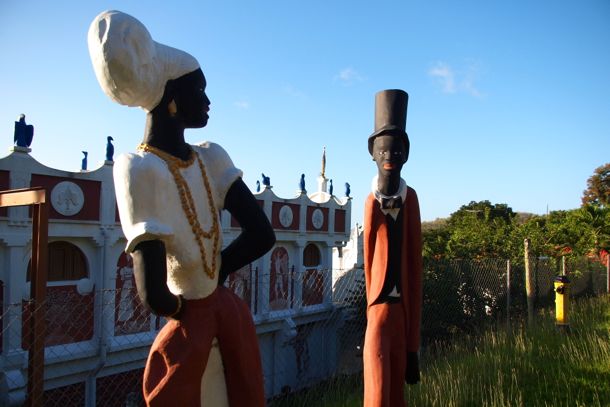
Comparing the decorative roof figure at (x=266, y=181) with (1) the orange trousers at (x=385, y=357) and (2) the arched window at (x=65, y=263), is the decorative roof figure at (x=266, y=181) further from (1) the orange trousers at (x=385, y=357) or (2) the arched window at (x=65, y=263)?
(1) the orange trousers at (x=385, y=357)

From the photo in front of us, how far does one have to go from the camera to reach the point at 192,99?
188cm

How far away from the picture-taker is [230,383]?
180 cm

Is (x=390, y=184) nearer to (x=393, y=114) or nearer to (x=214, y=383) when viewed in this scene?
(x=393, y=114)

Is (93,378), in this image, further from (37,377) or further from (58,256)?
(37,377)

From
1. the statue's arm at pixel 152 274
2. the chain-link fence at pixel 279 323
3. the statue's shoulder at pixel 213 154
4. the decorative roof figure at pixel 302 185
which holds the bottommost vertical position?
the chain-link fence at pixel 279 323

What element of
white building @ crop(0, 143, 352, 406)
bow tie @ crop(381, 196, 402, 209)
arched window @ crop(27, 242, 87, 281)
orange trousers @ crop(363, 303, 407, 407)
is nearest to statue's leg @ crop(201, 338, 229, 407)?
orange trousers @ crop(363, 303, 407, 407)

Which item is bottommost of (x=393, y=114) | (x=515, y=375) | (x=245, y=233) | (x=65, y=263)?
(x=515, y=375)

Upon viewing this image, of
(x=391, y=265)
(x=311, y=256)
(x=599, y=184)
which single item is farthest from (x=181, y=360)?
(x=599, y=184)

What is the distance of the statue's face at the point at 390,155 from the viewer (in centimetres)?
330

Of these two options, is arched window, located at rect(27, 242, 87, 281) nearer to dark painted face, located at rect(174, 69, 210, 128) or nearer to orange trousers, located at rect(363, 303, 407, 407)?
orange trousers, located at rect(363, 303, 407, 407)

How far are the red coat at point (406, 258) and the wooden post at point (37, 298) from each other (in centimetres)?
205

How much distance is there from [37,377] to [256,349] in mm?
1765

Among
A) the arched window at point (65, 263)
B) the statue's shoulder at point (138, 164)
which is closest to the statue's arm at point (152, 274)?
the statue's shoulder at point (138, 164)

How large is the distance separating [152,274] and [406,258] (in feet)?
6.96
